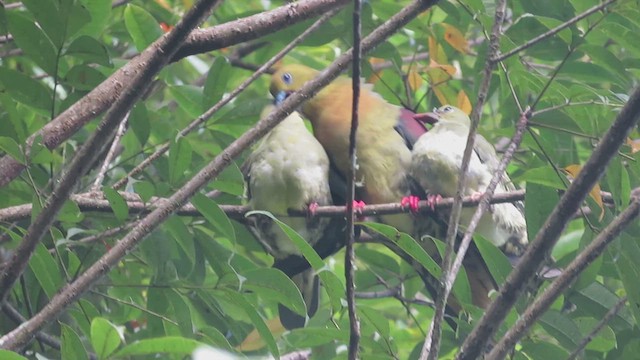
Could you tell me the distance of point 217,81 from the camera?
10.7 feet

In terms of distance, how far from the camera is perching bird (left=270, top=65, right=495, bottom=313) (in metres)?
3.87

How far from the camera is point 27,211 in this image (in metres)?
2.87

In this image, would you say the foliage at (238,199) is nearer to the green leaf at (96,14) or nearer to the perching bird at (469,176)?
A: the green leaf at (96,14)

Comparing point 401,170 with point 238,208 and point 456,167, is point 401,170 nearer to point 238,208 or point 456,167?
point 456,167

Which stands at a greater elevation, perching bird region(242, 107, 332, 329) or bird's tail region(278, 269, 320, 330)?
perching bird region(242, 107, 332, 329)

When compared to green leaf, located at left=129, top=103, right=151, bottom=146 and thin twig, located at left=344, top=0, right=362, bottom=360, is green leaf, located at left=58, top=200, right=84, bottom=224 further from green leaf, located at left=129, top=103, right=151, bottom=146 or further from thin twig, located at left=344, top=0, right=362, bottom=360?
thin twig, located at left=344, top=0, right=362, bottom=360

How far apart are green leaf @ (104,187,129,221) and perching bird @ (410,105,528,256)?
1413mm

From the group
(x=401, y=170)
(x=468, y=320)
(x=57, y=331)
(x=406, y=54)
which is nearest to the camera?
(x=468, y=320)

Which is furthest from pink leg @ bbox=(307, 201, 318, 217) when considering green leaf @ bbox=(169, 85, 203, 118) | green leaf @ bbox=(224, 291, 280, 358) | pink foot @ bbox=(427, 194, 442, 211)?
green leaf @ bbox=(224, 291, 280, 358)

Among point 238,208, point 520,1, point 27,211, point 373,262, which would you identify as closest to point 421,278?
point 373,262

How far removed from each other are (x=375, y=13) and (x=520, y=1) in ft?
1.85

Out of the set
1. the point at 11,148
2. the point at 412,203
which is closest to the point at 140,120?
the point at 11,148

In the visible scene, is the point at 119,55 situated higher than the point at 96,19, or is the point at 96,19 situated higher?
the point at 96,19

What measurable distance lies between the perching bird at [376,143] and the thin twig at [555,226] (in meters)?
1.56
